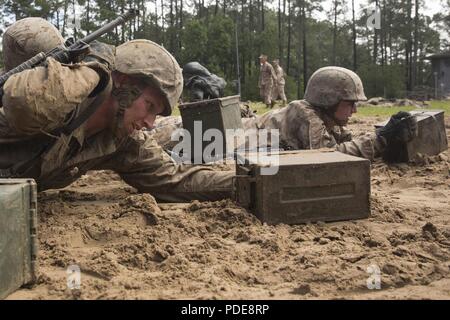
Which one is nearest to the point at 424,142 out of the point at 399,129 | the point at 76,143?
the point at 399,129

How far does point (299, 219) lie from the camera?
343 cm

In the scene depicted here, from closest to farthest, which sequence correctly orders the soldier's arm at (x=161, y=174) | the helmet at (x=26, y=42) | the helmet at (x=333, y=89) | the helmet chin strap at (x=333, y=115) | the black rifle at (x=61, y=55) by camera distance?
the black rifle at (x=61, y=55) → the soldier's arm at (x=161, y=174) → the helmet at (x=26, y=42) → the helmet at (x=333, y=89) → the helmet chin strap at (x=333, y=115)

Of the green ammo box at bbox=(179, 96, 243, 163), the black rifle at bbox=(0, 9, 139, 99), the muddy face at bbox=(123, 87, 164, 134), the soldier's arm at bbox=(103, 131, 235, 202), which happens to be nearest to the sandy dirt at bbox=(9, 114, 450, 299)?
the soldier's arm at bbox=(103, 131, 235, 202)

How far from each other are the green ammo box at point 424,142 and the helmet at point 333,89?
681mm

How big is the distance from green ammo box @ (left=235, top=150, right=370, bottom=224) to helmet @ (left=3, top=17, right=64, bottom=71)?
1918mm

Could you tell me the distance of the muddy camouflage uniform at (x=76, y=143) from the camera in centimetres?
270

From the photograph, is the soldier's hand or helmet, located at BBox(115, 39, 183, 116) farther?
helmet, located at BBox(115, 39, 183, 116)

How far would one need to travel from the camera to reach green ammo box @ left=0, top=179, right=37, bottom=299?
2240mm

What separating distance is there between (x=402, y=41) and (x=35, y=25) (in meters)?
45.1

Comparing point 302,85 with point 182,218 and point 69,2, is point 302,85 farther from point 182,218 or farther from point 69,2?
point 182,218

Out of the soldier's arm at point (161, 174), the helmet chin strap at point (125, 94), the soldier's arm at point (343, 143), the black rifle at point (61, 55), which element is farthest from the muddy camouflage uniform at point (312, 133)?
the black rifle at point (61, 55)

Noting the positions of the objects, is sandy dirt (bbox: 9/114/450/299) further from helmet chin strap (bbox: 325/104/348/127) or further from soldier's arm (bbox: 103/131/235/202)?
helmet chin strap (bbox: 325/104/348/127)

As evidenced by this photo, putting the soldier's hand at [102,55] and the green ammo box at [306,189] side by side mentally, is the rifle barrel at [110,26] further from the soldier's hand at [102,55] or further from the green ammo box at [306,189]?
the green ammo box at [306,189]

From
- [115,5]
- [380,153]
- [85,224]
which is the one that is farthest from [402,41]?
[85,224]
